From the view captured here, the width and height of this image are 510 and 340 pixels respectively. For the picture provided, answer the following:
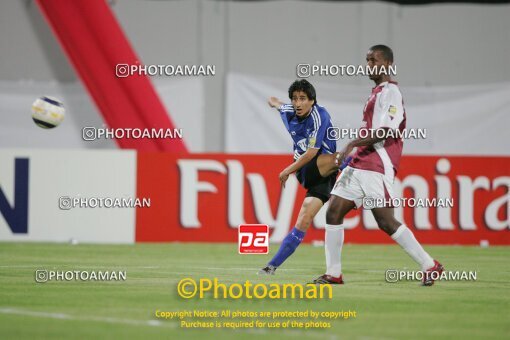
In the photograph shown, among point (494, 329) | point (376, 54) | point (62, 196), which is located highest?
point (376, 54)

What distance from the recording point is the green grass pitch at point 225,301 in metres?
7.26

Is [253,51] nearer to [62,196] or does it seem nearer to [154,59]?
[154,59]

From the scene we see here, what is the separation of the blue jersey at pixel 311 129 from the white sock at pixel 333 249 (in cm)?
97

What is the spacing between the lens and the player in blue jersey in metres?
11.0

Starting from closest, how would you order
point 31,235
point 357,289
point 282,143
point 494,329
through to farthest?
point 494,329 → point 357,289 → point 31,235 → point 282,143

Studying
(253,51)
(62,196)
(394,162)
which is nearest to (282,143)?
(253,51)

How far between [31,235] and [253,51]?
844cm

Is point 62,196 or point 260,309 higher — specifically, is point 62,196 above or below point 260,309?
above

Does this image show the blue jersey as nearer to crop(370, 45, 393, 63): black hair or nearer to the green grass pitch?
crop(370, 45, 393, 63): black hair

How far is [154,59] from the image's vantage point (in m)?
23.3

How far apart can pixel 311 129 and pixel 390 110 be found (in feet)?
3.93

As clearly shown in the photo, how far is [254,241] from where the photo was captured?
46.6 feet

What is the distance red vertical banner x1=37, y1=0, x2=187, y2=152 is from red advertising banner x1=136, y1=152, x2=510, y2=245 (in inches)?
85.5

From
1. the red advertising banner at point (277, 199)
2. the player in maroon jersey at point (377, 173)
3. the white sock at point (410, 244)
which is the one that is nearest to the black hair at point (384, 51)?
the player in maroon jersey at point (377, 173)
